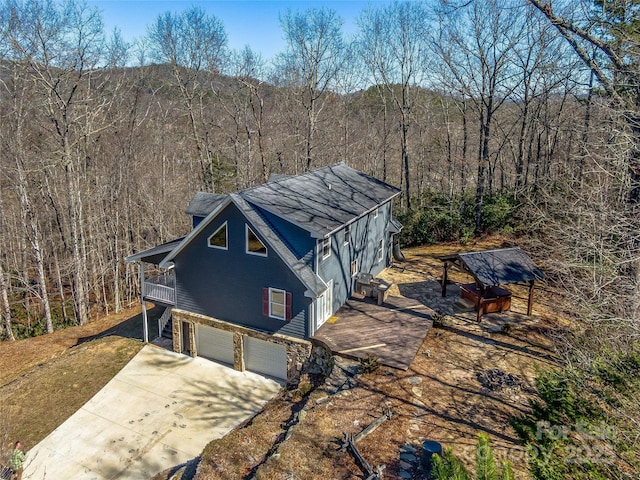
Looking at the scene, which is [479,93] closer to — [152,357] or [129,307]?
[152,357]

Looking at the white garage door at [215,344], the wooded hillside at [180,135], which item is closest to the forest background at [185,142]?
the wooded hillside at [180,135]

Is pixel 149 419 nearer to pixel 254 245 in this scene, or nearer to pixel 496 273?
pixel 254 245

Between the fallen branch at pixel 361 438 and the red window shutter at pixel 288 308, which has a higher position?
the red window shutter at pixel 288 308

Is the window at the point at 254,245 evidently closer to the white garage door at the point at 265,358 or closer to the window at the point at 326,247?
the window at the point at 326,247

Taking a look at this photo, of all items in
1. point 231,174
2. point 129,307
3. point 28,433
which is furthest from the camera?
point 231,174

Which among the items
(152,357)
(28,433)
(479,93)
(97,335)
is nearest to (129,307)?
(97,335)
